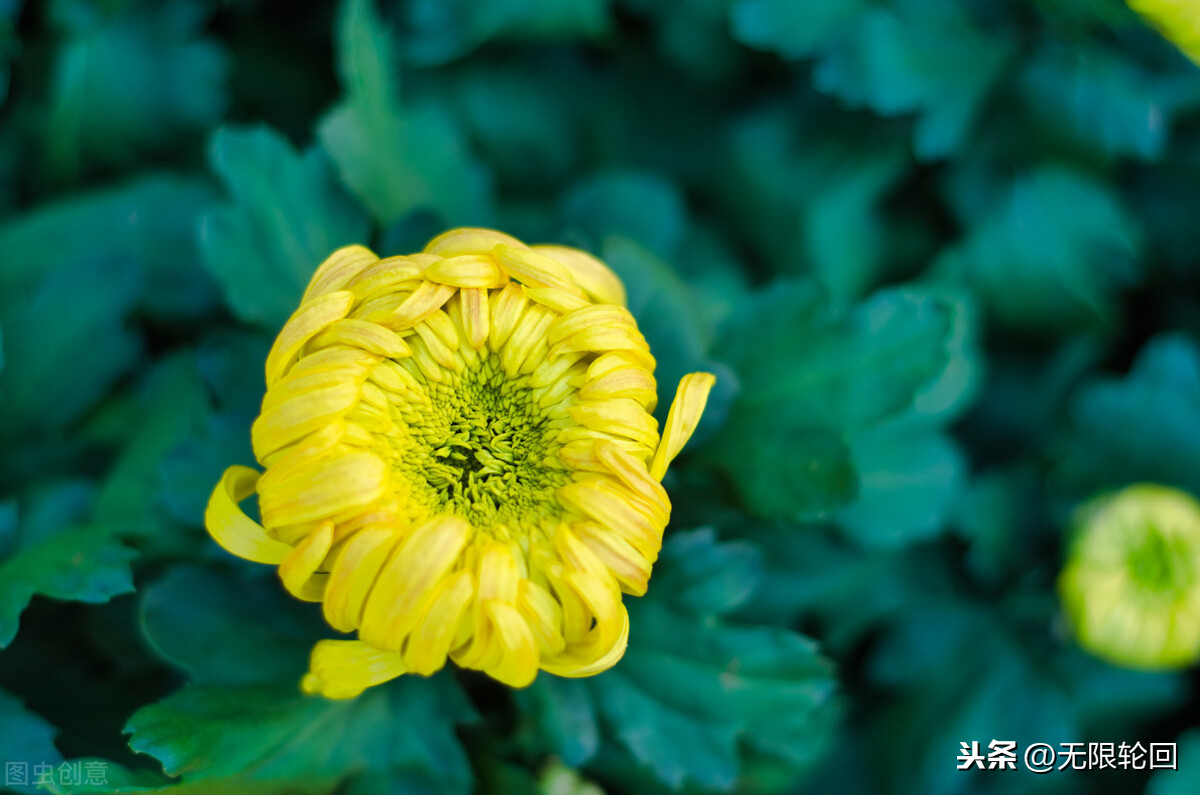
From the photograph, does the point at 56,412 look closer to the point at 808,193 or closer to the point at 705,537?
the point at 705,537

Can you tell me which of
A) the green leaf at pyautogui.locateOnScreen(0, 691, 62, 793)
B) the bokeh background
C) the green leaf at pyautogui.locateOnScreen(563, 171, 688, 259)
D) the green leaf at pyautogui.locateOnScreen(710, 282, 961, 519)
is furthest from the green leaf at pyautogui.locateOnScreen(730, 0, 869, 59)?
the green leaf at pyautogui.locateOnScreen(0, 691, 62, 793)

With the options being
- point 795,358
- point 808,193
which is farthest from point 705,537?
point 808,193

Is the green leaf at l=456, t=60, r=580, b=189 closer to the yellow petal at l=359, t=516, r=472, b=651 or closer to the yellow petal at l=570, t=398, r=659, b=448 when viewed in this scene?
the yellow petal at l=570, t=398, r=659, b=448

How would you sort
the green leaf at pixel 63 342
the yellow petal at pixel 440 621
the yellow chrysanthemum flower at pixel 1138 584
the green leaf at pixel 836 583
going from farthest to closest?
the green leaf at pixel 836 583 < the yellow chrysanthemum flower at pixel 1138 584 < the green leaf at pixel 63 342 < the yellow petal at pixel 440 621

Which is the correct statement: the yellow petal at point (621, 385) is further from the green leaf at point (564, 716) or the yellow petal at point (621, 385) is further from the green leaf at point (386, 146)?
the green leaf at point (386, 146)

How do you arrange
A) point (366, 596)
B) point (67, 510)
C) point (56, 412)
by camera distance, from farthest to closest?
1. point (56, 412)
2. point (67, 510)
3. point (366, 596)

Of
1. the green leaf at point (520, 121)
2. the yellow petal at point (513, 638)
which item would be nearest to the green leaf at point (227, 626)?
the yellow petal at point (513, 638)
